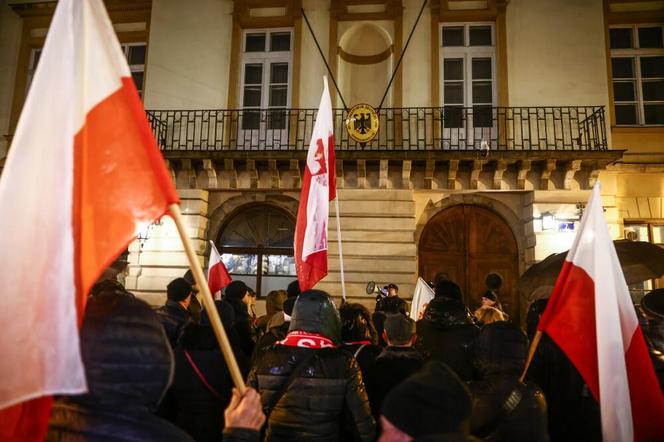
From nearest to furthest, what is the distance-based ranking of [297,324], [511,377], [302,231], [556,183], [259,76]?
[511,377], [297,324], [302,231], [556,183], [259,76]

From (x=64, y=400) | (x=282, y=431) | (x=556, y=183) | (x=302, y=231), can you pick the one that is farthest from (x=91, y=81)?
(x=556, y=183)

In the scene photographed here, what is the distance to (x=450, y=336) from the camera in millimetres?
4078

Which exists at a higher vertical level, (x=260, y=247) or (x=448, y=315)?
(x=260, y=247)

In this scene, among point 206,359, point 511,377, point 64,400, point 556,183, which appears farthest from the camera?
point 556,183

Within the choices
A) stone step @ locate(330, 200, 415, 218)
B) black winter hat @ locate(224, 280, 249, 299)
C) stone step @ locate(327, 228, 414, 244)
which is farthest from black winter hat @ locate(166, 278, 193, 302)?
stone step @ locate(330, 200, 415, 218)

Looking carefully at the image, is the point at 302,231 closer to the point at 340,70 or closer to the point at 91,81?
the point at 91,81

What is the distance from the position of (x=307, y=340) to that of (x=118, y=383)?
1.37 m

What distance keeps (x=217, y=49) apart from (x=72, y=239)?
11698 millimetres

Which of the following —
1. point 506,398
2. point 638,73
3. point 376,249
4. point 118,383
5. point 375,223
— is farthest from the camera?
point 638,73

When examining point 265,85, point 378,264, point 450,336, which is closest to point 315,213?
point 450,336

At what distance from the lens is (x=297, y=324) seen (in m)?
2.93

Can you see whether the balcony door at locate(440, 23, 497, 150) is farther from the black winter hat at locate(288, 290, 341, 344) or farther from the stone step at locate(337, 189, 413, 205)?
the black winter hat at locate(288, 290, 341, 344)

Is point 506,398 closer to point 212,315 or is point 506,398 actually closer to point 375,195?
point 212,315

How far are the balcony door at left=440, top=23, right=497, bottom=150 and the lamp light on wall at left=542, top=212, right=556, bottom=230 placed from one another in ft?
7.75
